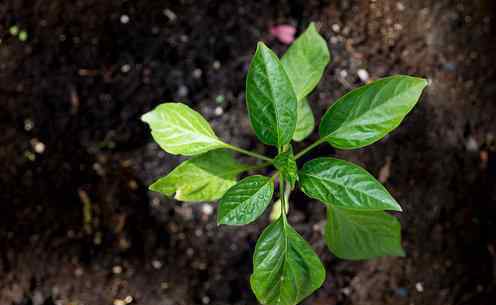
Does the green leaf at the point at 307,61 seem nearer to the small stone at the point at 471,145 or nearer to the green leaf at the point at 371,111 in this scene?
the green leaf at the point at 371,111

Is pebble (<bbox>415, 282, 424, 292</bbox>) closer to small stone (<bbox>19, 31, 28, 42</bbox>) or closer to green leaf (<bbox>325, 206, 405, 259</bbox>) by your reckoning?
green leaf (<bbox>325, 206, 405, 259</bbox>)

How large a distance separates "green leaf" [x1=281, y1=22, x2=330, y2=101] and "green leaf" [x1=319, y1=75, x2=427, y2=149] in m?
0.18

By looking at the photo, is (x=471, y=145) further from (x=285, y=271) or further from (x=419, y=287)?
(x=285, y=271)

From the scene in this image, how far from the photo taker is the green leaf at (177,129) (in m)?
1.18

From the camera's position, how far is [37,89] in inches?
70.7

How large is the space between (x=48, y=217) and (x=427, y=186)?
1.34m

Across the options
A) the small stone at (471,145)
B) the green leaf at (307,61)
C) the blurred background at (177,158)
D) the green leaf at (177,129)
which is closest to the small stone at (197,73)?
the blurred background at (177,158)

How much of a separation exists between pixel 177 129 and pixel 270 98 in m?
0.24

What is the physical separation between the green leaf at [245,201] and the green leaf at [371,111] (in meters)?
0.19

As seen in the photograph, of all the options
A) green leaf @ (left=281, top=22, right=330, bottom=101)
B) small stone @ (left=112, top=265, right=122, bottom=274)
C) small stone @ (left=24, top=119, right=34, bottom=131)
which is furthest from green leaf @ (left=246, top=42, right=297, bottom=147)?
small stone @ (left=24, top=119, right=34, bottom=131)

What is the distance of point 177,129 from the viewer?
1.19 m

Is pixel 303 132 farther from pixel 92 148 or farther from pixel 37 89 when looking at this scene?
pixel 37 89

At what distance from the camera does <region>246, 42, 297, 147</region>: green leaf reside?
1.05m

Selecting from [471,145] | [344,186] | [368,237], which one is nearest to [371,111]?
[344,186]
